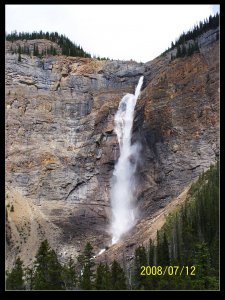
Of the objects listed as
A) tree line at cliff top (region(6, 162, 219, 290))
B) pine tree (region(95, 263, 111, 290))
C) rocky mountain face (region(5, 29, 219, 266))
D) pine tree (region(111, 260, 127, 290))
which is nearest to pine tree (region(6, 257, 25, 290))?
tree line at cliff top (region(6, 162, 219, 290))

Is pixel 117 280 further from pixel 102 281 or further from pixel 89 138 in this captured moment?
pixel 89 138

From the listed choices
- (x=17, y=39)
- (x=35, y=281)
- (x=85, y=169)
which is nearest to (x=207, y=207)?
(x=35, y=281)

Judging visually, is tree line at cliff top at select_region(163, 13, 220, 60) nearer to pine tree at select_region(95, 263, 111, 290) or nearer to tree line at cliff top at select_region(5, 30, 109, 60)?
tree line at cliff top at select_region(5, 30, 109, 60)

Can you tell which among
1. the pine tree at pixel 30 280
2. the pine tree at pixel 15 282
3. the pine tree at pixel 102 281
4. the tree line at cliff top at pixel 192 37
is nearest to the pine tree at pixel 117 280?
the pine tree at pixel 102 281

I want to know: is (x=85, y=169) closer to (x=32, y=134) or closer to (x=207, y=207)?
(x=32, y=134)

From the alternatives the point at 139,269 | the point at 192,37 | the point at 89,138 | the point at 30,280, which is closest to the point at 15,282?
the point at 30,280

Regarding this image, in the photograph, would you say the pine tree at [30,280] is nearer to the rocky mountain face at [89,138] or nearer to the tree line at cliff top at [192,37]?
the rocky mountain face at [89,138]

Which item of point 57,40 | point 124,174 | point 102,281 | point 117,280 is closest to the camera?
point 102,281
